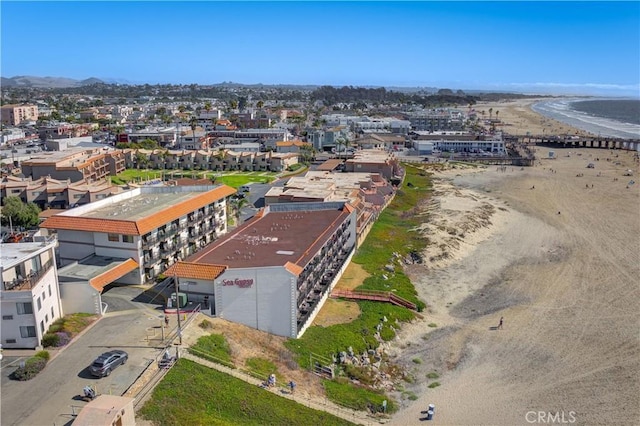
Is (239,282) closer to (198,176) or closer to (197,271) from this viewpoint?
(197,271)

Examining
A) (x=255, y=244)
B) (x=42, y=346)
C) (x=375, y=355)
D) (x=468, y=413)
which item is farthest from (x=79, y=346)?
(x=468, y=413)

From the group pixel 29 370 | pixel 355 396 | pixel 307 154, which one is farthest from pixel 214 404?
pixel 307 154

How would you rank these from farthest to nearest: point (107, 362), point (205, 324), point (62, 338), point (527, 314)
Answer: point (527, 314) → point (205, 324) → point (62, 338) → point (107, 362)

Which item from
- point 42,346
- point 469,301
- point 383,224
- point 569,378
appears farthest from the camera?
point 383,224

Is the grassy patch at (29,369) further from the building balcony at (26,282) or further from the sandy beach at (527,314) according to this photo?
the sandy beach at (527,314)

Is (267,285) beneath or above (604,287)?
above

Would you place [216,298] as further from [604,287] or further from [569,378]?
[604,287]

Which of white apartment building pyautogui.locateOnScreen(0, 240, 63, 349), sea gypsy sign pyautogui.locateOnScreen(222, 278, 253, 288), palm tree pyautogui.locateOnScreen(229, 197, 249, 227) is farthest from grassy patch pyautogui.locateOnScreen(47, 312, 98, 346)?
palm tree pyautogui.locateOnScreen(229, 197, 249, 227)
